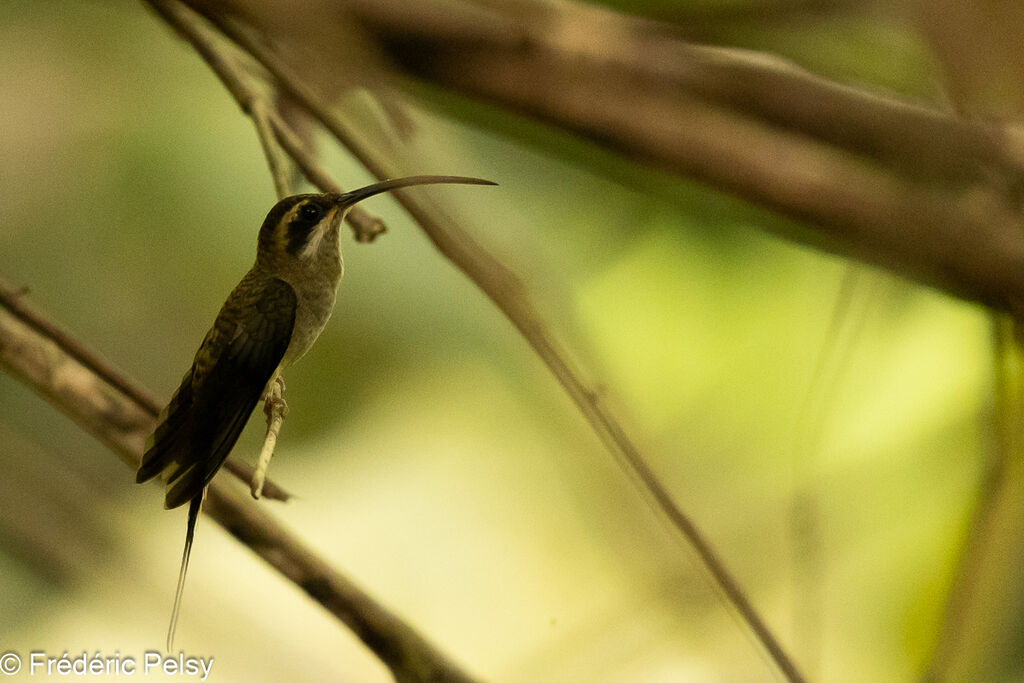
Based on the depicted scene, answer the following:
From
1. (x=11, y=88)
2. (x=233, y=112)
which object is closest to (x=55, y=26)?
(x=11, y=88)

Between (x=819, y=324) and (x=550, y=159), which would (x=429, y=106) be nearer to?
(x=550, y=159)

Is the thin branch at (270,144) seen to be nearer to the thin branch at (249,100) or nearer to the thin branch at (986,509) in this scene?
the thin branch at (249,100)

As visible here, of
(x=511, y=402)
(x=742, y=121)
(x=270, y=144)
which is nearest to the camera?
(x=742, y=121)

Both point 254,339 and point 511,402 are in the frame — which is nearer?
point 254,339

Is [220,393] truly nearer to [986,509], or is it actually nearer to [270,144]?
[270,144]

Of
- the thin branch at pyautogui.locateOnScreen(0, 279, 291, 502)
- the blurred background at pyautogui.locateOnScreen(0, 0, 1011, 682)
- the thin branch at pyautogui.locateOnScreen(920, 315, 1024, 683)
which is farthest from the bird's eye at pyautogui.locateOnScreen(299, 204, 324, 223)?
the thin branch at pyautogui.locateOnScreen(920, 315, 1024, 683)

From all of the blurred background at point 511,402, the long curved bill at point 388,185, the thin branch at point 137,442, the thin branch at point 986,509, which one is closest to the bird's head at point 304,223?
the long curved bill at point 388,185

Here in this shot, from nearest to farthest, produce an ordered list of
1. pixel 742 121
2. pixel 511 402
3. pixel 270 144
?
pixel 742 121 → pixel 270 144 → pixel 511 402

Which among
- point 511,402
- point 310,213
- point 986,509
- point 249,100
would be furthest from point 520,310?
point 986,509
